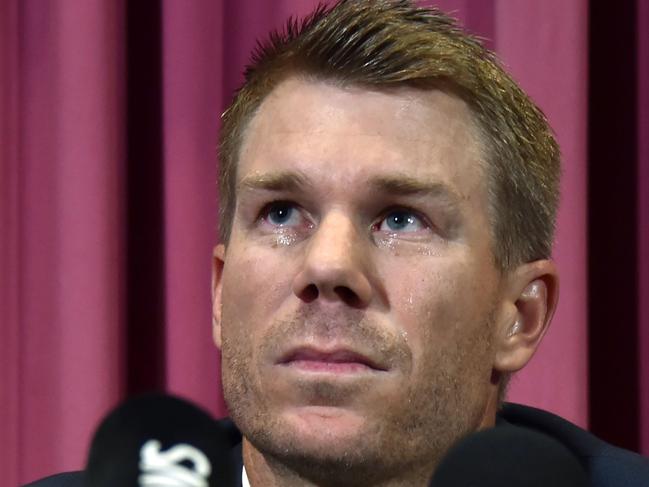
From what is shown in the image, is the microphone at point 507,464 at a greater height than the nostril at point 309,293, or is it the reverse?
the nostril at point 309,293

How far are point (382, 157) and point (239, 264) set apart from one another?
0.58 feet

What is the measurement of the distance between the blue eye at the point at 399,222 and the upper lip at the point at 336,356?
0.14 meters

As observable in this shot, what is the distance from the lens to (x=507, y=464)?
71 cm

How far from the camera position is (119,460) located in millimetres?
715

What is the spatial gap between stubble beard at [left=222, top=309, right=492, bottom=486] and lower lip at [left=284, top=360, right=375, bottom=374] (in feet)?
0.05

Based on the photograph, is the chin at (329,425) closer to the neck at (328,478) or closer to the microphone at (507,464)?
the neck at (328,478)

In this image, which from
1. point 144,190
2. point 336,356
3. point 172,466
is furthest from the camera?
point 144,190

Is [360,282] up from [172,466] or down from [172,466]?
up

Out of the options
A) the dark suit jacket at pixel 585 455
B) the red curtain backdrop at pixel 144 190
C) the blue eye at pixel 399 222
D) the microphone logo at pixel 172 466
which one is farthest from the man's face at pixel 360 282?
the red curtain backdrop at pixel 144 190

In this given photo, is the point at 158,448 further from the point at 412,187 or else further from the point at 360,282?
the point at 412,187

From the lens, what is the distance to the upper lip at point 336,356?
97cm

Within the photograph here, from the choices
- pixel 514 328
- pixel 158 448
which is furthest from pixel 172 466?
pixel 514 328

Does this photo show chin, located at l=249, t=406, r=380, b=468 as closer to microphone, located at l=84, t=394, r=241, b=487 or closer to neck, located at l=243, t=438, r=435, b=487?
neck, located at l=243, t=438, r=435, b=487

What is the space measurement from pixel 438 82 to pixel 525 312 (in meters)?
0.26
